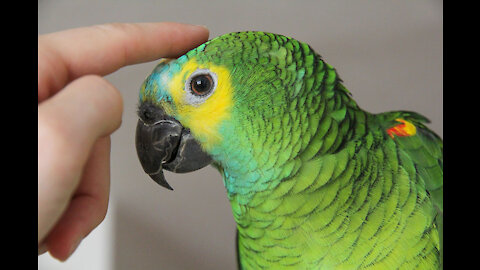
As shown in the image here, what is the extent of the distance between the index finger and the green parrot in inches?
1.7

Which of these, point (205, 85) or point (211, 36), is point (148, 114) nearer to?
point (205, 85)

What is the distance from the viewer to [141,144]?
2.36 ft

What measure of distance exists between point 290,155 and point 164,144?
227 mm

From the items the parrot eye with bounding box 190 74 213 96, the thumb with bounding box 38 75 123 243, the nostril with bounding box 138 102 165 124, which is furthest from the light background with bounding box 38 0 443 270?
the thumb with bounding box 38 75 123 243

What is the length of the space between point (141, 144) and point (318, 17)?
50cm

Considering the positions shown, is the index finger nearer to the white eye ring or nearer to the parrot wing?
the white eye ring

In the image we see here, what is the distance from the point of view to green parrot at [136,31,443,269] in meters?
0.66

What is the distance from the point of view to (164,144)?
27.4 inches

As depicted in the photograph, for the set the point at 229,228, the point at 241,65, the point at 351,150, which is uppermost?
the point at 241,65

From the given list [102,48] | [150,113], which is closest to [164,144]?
[150,113]

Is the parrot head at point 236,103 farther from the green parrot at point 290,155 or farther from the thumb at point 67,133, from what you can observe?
the thumb at point 67,133

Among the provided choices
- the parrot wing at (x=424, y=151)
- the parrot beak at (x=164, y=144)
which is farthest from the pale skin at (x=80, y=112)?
the parrot wing at (x=424, y=151)
